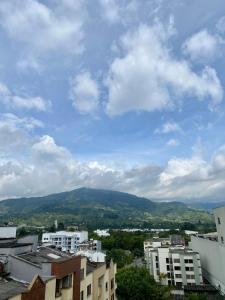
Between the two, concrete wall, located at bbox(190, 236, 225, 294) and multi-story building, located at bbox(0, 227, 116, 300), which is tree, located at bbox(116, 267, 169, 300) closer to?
multi-story building, located at bbox(0, 227, 116, 300)

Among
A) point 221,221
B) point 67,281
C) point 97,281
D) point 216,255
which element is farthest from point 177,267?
point 67,281

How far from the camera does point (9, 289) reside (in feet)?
59.3

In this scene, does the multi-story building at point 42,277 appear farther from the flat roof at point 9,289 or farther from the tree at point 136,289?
the tree at point 136,289

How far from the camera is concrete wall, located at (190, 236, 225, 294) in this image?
74.1m

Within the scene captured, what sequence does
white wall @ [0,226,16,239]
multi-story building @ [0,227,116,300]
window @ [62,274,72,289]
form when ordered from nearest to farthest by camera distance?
multi-story building @ [0,227,116,300] → window @ [62,274,72,289] → white wall @ [0,226,16,239]

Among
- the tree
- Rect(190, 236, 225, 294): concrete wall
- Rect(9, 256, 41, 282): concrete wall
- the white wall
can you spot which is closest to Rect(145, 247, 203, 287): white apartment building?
Rect(190, 236, 225, 294): concrete wall

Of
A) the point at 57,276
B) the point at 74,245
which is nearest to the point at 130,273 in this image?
the point at 57,276

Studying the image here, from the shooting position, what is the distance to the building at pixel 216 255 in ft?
229

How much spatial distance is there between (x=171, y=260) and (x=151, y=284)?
32.0 m

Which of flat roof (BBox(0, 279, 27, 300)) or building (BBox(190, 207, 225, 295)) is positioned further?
building (BBox(190, 207, 225, 295))

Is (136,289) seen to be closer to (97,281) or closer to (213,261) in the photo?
(97,281)

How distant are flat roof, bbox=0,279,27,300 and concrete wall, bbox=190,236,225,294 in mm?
61642

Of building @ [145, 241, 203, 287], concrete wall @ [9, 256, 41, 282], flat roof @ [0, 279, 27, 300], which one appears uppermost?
concrete wall @ [9, 256, 41, 282]

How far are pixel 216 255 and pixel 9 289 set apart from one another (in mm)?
72133
